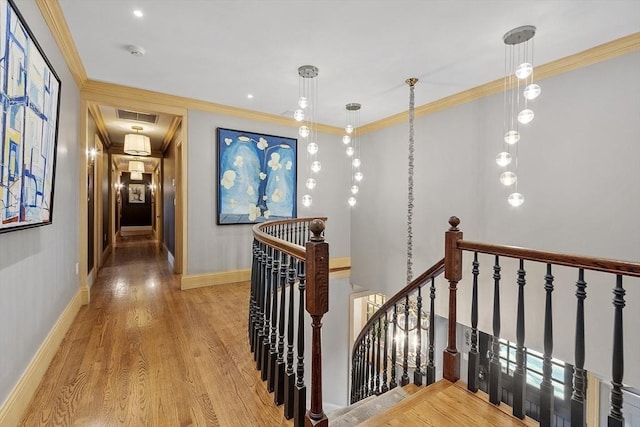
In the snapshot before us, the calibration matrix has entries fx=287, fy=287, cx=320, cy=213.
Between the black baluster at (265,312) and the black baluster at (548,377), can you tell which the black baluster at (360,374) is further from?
the black baluster at (548,377)

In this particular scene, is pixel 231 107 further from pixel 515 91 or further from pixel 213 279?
pixel 515 91

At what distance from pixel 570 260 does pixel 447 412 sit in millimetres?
1093

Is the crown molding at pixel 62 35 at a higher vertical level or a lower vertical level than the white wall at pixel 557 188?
higher

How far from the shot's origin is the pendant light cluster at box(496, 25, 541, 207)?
2535mm

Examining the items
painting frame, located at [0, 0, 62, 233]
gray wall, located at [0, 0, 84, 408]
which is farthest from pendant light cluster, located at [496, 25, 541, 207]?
gray wall, located at [0, 0, 84, 408]

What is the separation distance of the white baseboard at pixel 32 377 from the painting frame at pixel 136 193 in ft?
35.3

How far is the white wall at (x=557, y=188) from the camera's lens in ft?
8.90

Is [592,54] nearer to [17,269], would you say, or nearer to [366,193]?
[366,193]

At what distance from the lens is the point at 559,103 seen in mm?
3182

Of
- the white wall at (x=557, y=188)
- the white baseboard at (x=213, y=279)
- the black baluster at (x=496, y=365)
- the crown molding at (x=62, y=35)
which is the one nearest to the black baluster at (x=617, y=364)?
the black baluster at (x=496, y=365)

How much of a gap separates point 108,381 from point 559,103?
4.96m

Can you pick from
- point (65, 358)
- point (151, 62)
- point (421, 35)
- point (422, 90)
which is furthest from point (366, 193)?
point (65, 358)

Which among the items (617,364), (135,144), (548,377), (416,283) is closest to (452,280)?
(416,283)

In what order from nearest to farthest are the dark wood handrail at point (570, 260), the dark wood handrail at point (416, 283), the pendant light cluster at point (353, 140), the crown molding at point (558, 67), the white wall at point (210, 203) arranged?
the dark wood handrail at point (570, 260) < the dark wood handrail at point (416, 283) < the crown molding at point (558, 67) < the pendant light cluster at point (353, 140) < the white wall at point (210, 203)
